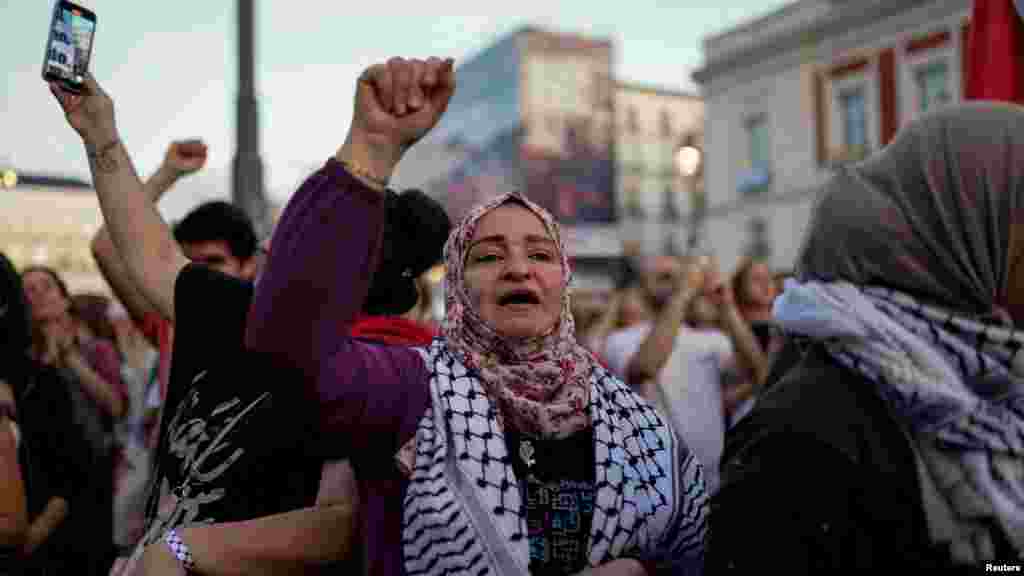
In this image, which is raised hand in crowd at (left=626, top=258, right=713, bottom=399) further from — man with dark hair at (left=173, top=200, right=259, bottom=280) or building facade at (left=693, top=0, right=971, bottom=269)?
building facade at (left=693, top=0, right=971, bottom=269)

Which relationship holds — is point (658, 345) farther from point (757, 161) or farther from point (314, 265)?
point (757, 161)

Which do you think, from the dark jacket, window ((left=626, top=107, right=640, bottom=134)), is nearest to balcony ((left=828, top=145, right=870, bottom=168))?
the dark jacket

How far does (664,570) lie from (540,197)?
136ft

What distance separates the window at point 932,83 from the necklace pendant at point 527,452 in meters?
24.1

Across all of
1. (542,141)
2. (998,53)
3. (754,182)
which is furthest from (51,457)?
(542,141)

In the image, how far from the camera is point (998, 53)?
3.14 m

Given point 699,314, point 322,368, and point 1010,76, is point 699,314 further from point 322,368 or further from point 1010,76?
point 322,368

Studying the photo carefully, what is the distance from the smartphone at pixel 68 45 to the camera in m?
2.37

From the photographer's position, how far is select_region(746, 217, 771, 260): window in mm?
28438

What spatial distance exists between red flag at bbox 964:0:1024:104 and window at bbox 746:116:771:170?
26.1m

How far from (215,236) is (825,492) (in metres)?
2.41

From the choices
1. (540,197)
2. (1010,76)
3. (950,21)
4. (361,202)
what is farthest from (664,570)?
(540,197)

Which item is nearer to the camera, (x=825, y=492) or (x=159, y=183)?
(x=825, y=492)

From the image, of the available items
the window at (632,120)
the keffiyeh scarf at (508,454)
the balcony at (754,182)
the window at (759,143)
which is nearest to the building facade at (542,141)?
the window at (632,120)
